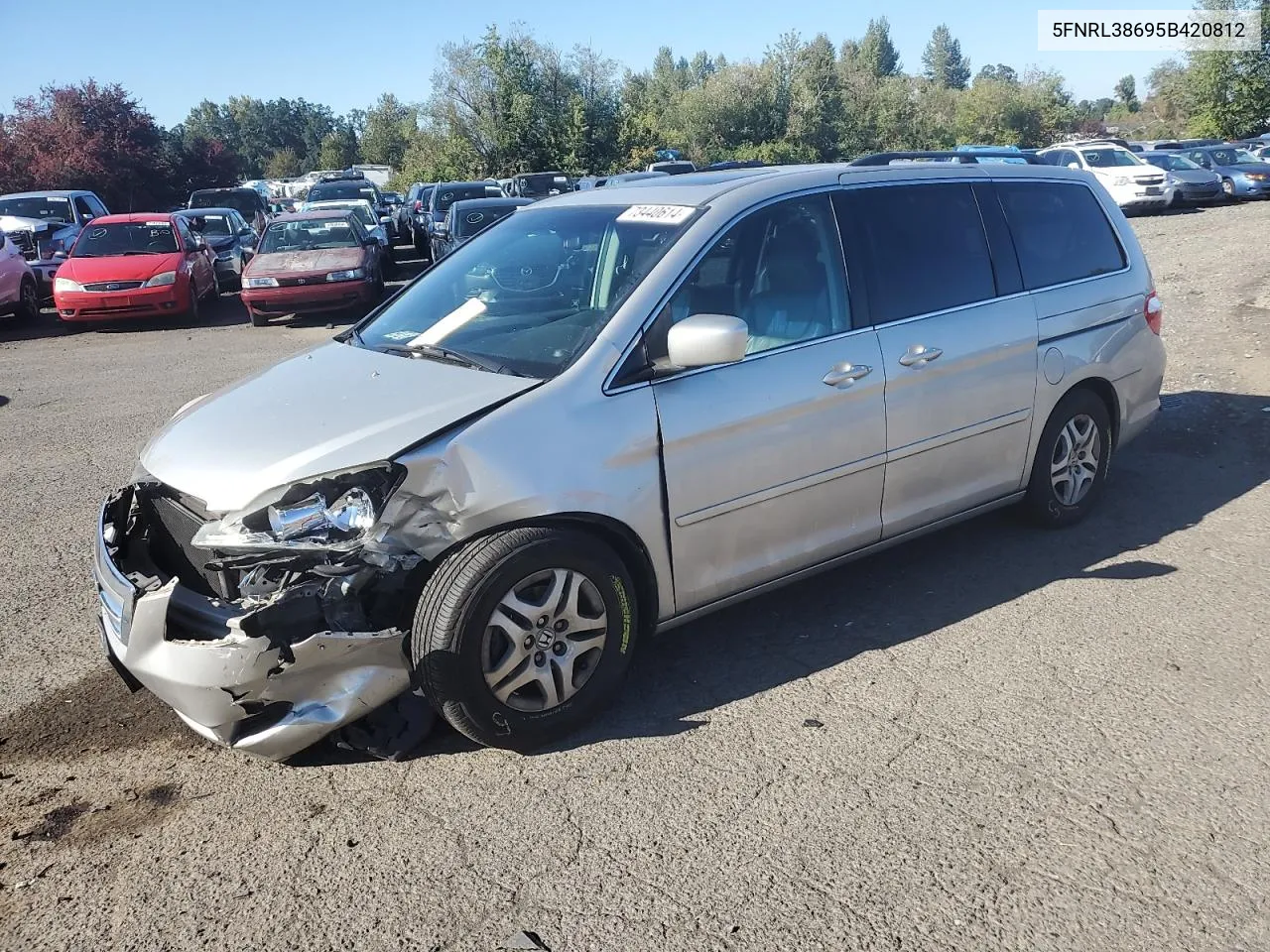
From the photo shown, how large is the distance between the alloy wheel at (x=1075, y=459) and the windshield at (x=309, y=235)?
40.6ft

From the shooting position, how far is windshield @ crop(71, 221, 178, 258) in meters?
15.6

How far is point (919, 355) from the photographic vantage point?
4.47m

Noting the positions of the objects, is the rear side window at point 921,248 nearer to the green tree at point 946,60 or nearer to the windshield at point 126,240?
the windshield at point 126,240

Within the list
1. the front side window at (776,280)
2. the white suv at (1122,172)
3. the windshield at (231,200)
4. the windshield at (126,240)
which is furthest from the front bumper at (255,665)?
the windshield at (231,200)

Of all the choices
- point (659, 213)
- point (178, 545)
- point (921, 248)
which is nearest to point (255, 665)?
point (178, 545)

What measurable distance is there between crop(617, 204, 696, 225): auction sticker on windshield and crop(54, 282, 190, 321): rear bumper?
12.7 metres

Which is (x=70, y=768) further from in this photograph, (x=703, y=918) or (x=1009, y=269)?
(x=1009, y=269)

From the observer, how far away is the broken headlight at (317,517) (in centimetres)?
330

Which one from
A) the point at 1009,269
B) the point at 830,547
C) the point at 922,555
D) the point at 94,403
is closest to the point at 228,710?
the point at 830,547

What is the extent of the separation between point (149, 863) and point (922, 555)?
366 centimetres

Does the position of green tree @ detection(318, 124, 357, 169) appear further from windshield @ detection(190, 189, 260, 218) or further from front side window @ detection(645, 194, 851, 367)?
front side window @ detection(645, 194, 851, 367)

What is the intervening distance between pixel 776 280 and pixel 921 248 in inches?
33.9

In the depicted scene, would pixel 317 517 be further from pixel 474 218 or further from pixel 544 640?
pixel 474 218

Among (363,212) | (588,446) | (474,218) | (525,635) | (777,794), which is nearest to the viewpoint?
(777,794)
